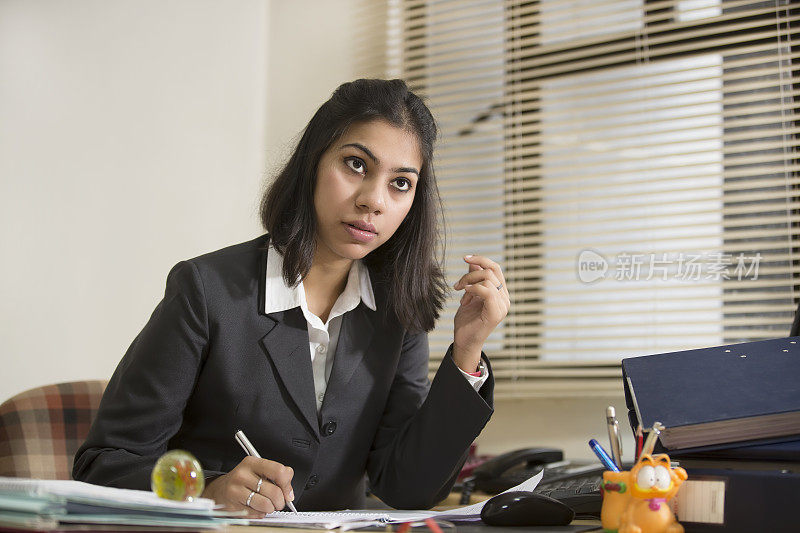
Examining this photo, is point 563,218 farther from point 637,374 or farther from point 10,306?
point 10,306

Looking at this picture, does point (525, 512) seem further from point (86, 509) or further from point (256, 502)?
point (86, 509)

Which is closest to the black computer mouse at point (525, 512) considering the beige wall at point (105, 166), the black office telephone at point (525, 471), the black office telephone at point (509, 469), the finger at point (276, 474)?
the finger at point (276, 474)

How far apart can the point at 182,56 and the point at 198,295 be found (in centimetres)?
149

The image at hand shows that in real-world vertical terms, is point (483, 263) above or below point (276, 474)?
above

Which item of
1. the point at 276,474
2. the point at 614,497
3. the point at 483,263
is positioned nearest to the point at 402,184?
the point at 483,263

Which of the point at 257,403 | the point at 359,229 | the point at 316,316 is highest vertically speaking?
the point at 359,229

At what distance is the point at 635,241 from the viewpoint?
210cm

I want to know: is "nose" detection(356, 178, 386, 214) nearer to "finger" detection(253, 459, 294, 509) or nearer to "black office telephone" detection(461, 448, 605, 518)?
"finger" detection(253, 459, 294, 509)

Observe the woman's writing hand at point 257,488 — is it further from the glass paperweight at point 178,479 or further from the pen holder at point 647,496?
the pen holder at point 647,496

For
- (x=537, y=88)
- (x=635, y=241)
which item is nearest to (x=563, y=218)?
(x=635, y=241)

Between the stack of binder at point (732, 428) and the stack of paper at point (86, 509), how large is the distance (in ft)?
1.61

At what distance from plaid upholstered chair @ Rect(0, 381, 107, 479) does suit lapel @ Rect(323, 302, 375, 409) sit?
0.62 m

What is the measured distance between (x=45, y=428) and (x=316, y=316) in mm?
641

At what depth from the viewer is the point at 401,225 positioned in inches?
56.9
